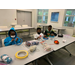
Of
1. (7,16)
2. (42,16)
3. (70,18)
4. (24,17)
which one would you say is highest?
(42,16)

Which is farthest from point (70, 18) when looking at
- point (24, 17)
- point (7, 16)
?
point (7, 16)

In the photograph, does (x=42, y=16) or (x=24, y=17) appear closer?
(x=24, y=17)

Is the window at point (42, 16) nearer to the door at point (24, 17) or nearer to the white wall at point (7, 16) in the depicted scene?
the door at point (24, 17)

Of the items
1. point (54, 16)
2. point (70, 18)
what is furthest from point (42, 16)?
point (70, 18)

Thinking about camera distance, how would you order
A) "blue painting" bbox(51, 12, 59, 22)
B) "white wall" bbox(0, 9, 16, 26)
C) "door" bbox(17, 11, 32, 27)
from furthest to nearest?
"door" bbox(17, 11, 32, 27) → "blue painting" bbox(51, 12, 59, 22) → "white wall" bbox(0, 9, 16, 26)

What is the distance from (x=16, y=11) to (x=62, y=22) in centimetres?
422

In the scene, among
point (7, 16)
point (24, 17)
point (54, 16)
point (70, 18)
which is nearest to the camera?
point (70, 18)

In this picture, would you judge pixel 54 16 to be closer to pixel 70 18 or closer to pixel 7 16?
pixel 70 18

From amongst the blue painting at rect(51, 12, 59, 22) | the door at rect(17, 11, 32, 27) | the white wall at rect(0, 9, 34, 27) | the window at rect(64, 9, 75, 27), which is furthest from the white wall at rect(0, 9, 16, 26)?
the window at rect(64, 9, 75, 27)

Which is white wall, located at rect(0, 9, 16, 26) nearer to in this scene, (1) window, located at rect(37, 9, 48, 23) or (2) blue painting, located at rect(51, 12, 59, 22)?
(1) window, located at rect(37, 9, 48, 23)

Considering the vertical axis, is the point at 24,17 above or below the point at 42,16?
below

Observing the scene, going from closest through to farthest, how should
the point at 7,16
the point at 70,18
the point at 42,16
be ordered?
1. the point at 70,18
2. the point at 7,16
3. the point at 42,16

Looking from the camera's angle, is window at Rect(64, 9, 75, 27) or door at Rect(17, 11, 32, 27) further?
door at Rect(17, 11, 32, 27)

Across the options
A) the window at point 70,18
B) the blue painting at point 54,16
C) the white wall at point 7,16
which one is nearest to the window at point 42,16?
the blue painting at point 54,16
